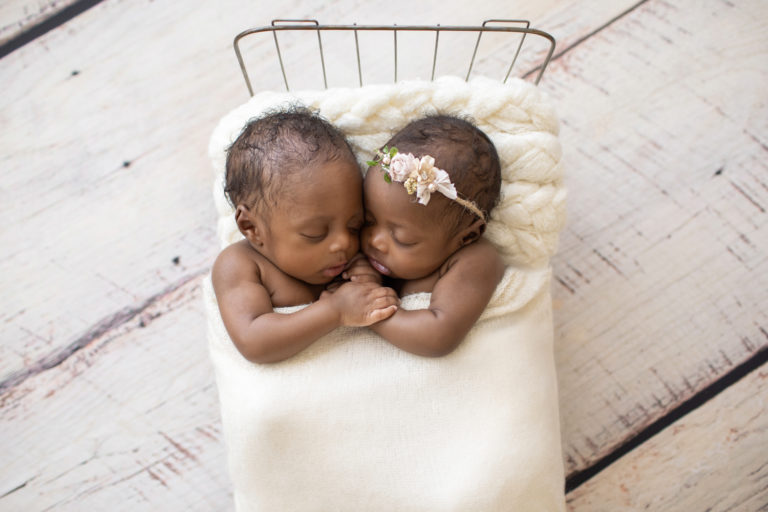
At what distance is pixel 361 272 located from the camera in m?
1.05

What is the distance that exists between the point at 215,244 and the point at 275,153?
0.44 metres

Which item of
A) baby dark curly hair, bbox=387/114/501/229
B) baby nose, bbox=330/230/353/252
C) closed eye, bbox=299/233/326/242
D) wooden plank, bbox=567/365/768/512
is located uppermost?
baby dark curly hair, bbox=387/114/501/229

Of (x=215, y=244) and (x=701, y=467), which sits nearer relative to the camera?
(x=701, y=467)

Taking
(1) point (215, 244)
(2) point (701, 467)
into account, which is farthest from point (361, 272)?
(2) point (701, 467)

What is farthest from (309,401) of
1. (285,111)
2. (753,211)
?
(753,211)

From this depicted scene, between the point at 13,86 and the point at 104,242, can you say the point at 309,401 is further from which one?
the point at 13,86

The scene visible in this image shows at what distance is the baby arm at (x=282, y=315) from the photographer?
3.19 feet

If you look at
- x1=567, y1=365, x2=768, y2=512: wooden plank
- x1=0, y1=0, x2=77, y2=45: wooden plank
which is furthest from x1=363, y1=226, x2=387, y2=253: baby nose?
x1=0, y1=0, x2=77, y2=45: wooden plank

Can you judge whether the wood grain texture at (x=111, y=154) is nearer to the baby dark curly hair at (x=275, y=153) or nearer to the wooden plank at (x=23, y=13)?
the wooden plank at (x=23, y=13)

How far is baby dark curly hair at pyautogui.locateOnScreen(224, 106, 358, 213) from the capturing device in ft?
3.11

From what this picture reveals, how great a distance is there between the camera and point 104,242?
1.32m

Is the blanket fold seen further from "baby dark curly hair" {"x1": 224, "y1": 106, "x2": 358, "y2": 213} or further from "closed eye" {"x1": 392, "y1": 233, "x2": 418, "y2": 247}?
"baby dark curly hair" {"x1": 224, "y1": 106, "x2": 358, "y2": 213}

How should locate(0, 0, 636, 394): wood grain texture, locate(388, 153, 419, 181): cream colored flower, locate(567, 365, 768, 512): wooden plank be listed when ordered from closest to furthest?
1. locate(388, 153, 419, 181): cream colored flower
2. locate(567, 365, 768, 512): wooden plank
3. locate(0, 0, 636, 394): wood grain texture

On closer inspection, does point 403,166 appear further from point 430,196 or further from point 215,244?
point 215,244
